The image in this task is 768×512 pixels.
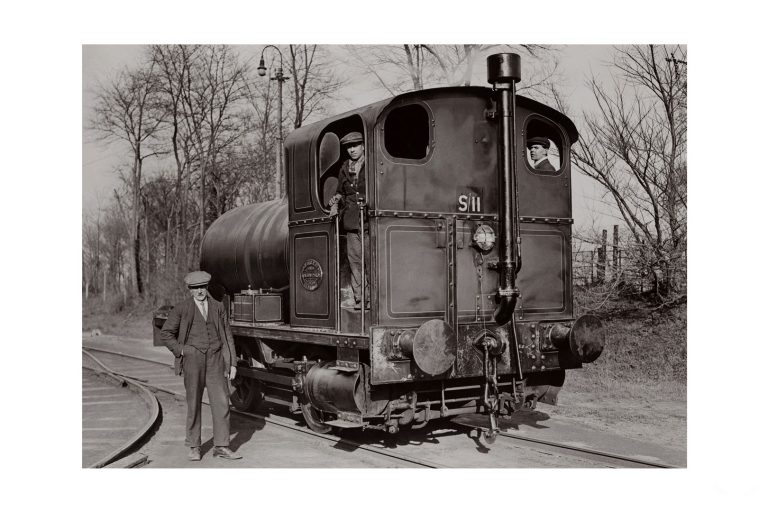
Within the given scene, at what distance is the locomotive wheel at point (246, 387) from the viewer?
9.97 metres

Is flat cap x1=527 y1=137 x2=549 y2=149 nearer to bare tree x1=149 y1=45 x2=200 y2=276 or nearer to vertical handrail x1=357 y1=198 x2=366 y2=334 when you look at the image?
vertical handrail x1=357 y1=198 x2=366 y2=334

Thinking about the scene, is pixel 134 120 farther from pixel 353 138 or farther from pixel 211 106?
pixel 353 138

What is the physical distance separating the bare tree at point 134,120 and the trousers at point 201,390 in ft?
16.0

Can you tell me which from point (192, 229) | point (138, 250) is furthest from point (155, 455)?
point (192, 229)

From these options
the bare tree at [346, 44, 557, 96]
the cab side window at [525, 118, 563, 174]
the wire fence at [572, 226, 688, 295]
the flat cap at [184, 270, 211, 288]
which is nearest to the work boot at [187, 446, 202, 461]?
the flat cap at [184, 270, 211, 288]

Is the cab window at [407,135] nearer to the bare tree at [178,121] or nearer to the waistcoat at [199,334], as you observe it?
the waistcoat at [199,334]

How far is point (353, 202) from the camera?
757 centimetres

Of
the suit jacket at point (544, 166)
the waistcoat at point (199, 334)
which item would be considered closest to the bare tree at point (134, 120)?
the waistcoat at point (199, 334)

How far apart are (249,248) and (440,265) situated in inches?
143

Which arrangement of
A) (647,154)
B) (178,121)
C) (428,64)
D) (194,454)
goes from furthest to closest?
(178,121) → (428,64) → (647,154) → (194,454)

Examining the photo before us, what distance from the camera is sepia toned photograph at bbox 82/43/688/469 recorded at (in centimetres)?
727

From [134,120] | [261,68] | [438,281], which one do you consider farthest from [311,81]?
[438,281]

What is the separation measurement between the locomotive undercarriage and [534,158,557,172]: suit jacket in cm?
215

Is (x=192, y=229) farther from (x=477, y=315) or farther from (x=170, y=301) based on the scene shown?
(x=477, y=315)
